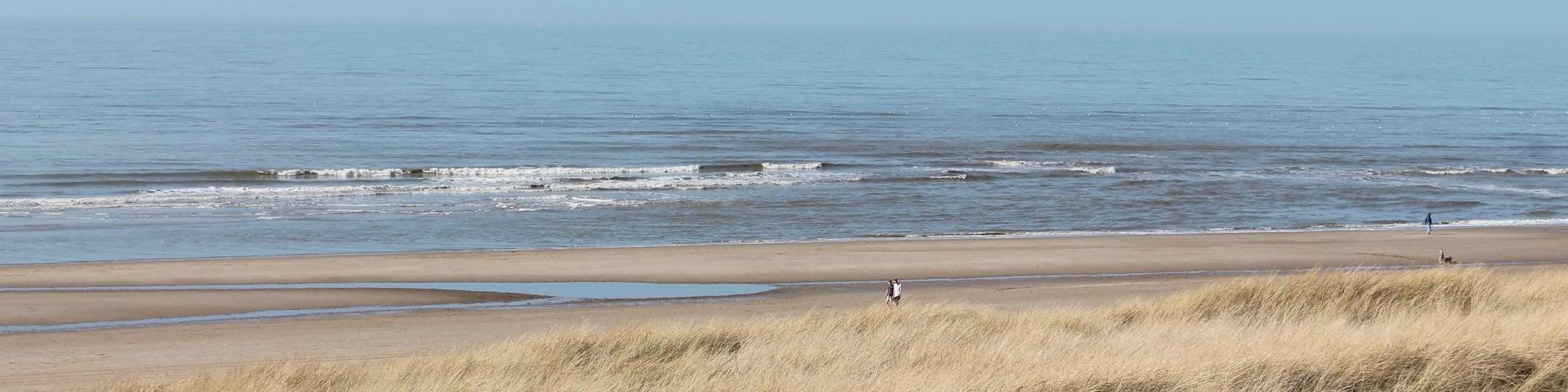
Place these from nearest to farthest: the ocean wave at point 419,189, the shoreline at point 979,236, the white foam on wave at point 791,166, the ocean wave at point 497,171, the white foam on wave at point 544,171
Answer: the shoreline at point 979,236, the ocean wave at point 419,189, the ocean wave at point 497,171, the white foam on wave at point 544,171, the white foam on wave at point 791,166

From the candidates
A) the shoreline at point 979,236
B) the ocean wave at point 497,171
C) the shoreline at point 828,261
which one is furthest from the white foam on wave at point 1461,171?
the ocean wave at point 497,171

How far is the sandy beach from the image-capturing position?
1596cm

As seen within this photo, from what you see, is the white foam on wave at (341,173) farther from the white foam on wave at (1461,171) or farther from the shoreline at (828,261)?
the white foam on wave at (1461,171)

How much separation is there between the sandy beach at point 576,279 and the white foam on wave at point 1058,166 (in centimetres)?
1244

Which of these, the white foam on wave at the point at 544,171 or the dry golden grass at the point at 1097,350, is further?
the white foam on wave at the point at 544,171

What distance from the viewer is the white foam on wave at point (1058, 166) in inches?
1620

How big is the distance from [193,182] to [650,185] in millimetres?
11996

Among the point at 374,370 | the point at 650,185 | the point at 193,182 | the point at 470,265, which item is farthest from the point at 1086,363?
the point at 193,182

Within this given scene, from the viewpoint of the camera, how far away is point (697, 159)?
4278 centimetres

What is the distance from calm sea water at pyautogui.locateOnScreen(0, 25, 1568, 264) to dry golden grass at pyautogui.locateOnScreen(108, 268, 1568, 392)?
45.5 feet

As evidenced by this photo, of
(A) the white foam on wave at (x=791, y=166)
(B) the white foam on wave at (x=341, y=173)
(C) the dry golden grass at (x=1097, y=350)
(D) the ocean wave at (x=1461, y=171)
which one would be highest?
(B) the white foam on wave at (x=341, y=173)

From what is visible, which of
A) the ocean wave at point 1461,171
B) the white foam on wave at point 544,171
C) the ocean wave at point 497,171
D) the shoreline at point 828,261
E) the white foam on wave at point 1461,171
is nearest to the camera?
the shoreline at point 828,261

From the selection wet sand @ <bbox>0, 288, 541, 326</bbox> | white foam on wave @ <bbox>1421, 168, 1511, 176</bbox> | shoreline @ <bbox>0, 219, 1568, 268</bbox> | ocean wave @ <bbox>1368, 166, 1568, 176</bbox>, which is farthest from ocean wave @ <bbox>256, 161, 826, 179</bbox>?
white foam on wave @ <bbox>1421, 168, 1511, 176</bbox>

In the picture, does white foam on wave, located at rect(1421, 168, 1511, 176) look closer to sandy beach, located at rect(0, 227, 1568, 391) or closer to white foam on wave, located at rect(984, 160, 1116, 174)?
white foam on wave, located at rect(984, 160, 1116, 174)
